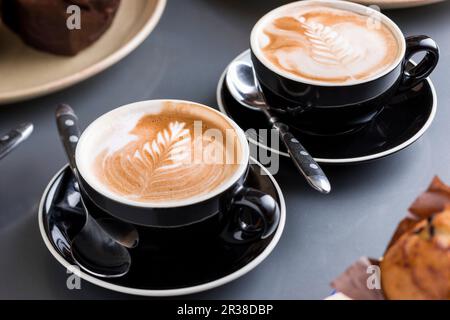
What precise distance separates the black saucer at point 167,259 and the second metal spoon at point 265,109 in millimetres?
46

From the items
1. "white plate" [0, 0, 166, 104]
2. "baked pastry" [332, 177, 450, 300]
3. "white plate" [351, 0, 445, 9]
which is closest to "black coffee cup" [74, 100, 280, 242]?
"baked pastry" [332, 177, 450, 300]

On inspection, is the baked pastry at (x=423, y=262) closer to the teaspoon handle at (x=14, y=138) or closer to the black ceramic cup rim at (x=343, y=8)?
the black ceramic cup rim at (x=343, y=8)

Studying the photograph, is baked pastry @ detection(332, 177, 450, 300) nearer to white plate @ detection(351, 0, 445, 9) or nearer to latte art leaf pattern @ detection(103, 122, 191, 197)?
latte art leaf pattern @ detection(103, 122, 191, 197)

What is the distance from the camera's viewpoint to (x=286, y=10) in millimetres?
924

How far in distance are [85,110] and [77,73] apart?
0.05m

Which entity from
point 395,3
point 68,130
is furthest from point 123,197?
point 395,3

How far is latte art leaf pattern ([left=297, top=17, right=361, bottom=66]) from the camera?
2.75 feet

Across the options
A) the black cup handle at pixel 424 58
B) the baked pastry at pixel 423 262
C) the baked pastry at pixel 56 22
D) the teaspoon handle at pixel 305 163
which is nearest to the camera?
the baked pastry at pixel 423 262

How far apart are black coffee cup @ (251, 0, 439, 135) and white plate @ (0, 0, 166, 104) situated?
0.21 m

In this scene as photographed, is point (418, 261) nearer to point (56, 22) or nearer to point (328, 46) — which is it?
point (328, 46)

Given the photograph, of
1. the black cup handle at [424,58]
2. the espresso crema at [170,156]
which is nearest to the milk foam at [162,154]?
the espresso crema at [170,156]

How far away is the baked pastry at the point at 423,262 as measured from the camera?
19.5 inches

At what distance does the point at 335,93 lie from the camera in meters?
0.78
